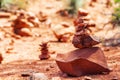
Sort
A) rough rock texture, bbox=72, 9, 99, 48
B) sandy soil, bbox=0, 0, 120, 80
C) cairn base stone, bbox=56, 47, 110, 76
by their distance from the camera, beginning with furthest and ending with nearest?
sandy soil, bbox=0, 0, 120, 80
rough rock texture, bbox=72, 9, 99, 48
cairn base stone, bbox=56, 47, 110, 76

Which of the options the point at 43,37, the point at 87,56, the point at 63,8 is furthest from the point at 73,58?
the point at 63,8

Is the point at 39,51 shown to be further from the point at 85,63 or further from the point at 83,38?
the point at 85,63

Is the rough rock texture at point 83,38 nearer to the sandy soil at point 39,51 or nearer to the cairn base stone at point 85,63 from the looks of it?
the cairn base stone at point 85,63

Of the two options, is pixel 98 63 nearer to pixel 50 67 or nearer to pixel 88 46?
pixel 88 46

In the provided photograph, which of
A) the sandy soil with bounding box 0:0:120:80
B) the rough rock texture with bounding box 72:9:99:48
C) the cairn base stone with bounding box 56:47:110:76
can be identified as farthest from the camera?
the sandy soil with bounding box 0:0:120:80

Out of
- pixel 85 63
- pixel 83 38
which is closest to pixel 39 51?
pixel 83 38

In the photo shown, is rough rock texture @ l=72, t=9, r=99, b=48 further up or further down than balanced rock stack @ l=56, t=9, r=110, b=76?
further up

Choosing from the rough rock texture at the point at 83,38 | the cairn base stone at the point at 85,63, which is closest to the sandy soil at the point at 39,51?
the cairn base stone at the point at 85,63

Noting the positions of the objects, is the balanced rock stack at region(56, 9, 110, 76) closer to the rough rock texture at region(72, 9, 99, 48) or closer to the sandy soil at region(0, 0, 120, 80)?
the rough rock texture at region(72, 9, 99, 48)

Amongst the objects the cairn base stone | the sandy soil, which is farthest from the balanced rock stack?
the sandy soil
